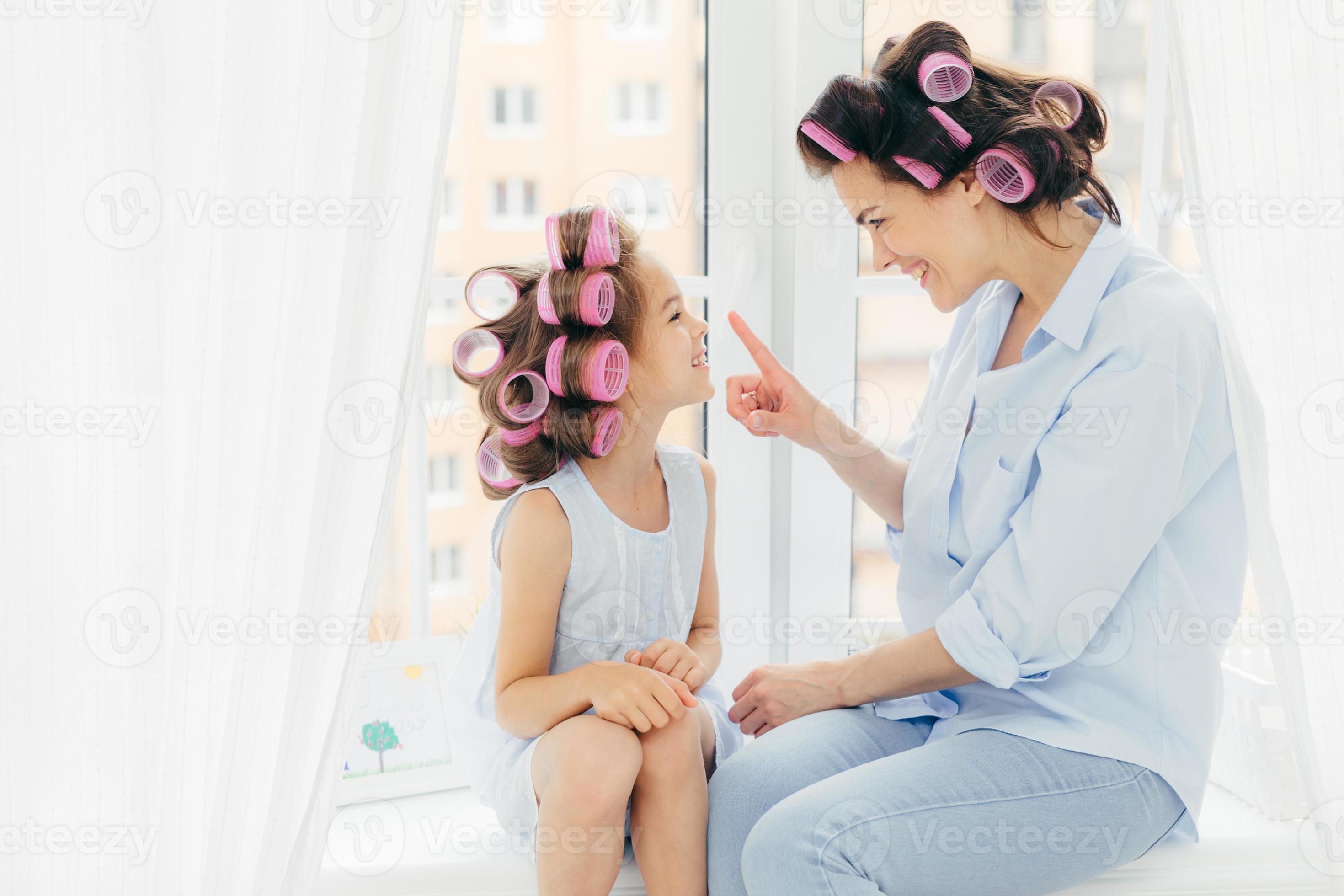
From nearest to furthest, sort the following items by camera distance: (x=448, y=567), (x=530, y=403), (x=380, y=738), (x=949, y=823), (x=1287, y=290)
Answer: (x=949, y=823) < (x=1287, y=290) < (x=530, y=403) < (x=380, y=738) < (x=448, y=567)

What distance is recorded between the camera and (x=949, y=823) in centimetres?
110

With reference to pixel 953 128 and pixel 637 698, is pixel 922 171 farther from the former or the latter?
pixel 637 698

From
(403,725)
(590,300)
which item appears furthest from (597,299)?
(403,725)

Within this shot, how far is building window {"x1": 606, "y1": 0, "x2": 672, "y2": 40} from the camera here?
155 centimetres

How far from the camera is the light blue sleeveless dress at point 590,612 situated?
130cm

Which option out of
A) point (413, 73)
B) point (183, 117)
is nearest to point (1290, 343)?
point (413, 73)

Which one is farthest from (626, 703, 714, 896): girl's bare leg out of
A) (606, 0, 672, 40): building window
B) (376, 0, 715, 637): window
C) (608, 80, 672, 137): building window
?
(606, 0, 672, 40): building window

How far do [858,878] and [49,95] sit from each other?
1.19 metres

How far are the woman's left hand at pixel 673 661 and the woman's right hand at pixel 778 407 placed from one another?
30 cm

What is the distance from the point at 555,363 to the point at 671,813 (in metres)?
0.54

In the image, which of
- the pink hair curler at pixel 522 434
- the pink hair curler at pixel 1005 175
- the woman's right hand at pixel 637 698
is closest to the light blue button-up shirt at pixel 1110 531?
the pink hair curler at pixel 1005 175

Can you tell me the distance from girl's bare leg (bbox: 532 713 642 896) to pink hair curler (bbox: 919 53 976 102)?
806 mm

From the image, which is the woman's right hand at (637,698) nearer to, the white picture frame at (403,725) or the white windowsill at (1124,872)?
the white windowsill at (1124,872)

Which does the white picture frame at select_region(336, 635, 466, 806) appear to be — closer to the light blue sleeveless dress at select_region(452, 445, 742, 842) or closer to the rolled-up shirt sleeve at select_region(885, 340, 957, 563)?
the light blue sleeveless dress at select_region(452, 445, 742, 842)
